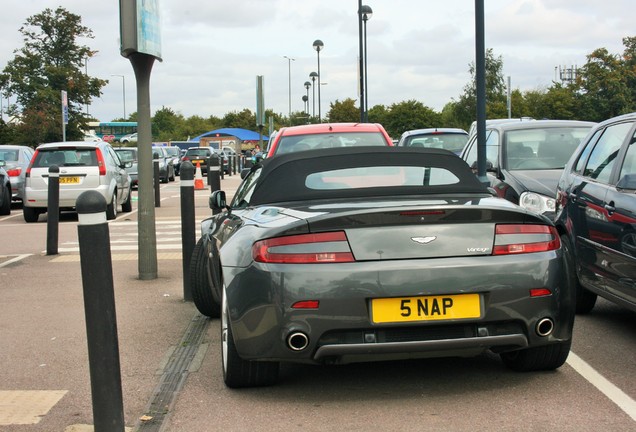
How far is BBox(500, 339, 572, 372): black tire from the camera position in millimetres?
5199

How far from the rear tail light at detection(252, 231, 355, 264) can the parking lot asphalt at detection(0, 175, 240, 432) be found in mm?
917

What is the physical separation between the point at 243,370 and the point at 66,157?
1457 cm

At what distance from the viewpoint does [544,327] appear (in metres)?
4.84

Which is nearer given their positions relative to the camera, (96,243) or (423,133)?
(96,243)

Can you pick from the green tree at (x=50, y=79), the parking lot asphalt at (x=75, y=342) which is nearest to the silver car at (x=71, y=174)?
the parking lot asphalt at (x=75, y=342)

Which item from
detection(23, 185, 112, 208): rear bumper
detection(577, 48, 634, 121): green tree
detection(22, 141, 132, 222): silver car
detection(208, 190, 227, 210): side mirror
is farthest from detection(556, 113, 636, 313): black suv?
detection(577, 48, 634, 121): green tree

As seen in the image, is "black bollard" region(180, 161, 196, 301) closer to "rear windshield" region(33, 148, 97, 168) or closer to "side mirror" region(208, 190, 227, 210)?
"side mirror" region(208, 190, 227, 210)

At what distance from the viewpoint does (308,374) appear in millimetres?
5492

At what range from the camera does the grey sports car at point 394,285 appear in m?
4.60

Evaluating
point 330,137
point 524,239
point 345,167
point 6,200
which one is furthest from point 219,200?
point 6,200

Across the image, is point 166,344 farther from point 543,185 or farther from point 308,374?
point 543,185

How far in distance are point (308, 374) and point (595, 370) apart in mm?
1682

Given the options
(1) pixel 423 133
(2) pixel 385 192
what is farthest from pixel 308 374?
(1) pixel 423 133

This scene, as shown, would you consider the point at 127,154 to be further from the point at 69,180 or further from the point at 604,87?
the point at 604,87
